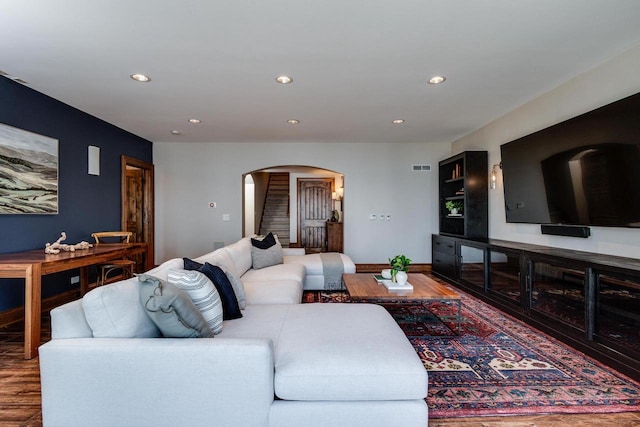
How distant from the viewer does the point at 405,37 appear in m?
2.52

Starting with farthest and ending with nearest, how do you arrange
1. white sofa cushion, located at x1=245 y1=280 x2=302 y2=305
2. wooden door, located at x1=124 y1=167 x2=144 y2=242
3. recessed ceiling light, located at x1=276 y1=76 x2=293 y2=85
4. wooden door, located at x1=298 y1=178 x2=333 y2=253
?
wooden door, located at x1=298 y1=178 x2=333 y2=253 → wooden door, located at x1=124 y1=167 x2=144 y2=242 → recessed ceiling light, located at x1=276 y1=76 x2=293 y2=85 → white sofa cushion, located at x1=245 y1=280 x2=302 y2=305

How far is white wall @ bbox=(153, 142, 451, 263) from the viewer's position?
619 centimetres

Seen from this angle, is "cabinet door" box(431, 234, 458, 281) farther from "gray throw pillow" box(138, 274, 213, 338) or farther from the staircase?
the staircase

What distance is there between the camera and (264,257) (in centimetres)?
432

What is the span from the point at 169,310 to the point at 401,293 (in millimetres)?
2170

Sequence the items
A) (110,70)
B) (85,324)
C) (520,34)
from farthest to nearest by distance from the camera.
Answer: (110,70) → (520,34) → (85,324)

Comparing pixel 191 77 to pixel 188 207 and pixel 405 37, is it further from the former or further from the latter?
pixel 188 207

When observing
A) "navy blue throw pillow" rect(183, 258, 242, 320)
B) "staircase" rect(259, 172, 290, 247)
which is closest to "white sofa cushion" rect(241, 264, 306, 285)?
"navy blue throw pillow" rect(183, 258, 242, 320)

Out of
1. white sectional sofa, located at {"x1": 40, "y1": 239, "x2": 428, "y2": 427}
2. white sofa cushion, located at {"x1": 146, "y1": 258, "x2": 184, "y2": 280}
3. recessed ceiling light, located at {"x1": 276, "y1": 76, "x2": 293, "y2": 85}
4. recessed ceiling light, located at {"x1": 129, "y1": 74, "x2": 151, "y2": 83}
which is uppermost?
recessed ceiling light, located at {"x1": 276, "y1": 76, "x2": 293, "y2": 85}

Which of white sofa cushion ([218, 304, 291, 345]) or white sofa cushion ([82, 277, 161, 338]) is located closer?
white sofa cushion ([82, 277, 161, 338])

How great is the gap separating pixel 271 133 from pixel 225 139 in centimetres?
106

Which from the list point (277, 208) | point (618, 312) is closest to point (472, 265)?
point (618, 312)

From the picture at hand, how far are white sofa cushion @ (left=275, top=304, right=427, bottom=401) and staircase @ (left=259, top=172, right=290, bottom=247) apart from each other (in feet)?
25.9

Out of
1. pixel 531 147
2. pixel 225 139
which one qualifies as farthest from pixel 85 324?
pixel 225 139
